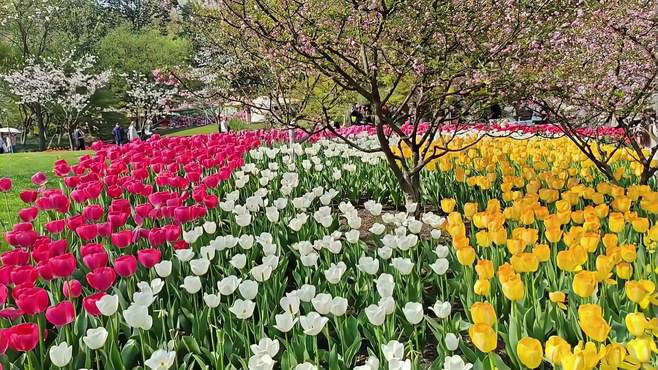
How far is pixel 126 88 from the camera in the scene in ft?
131

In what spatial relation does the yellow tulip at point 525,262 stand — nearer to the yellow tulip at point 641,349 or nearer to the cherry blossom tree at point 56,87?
the yellow tulip at point 641,349

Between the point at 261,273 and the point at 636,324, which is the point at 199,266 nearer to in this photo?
the point at 261,273

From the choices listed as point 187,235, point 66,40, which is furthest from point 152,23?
point 187,235

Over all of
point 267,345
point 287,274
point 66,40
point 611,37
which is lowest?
point 287,274

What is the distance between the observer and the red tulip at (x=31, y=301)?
2.50m

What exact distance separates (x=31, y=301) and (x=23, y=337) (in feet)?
1.05

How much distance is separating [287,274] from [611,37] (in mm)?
3713

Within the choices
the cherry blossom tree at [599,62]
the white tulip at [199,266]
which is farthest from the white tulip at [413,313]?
the cherry blossom tree at [599,62]

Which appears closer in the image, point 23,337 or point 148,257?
point 23,337

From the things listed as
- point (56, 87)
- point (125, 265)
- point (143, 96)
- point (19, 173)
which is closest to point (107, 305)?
point (125, 265)

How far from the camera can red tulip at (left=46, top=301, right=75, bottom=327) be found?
241 centimetres

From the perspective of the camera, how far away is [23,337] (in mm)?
2215

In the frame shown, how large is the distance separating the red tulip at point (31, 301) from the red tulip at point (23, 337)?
10.1 inches

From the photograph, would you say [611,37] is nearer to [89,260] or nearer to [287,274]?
[287,274]
